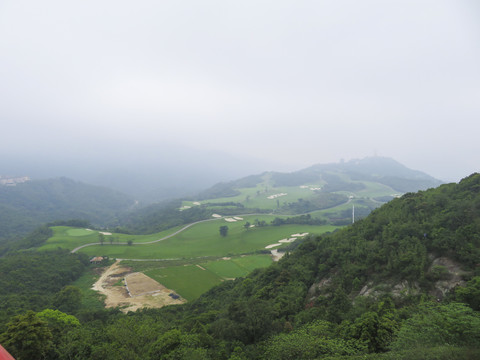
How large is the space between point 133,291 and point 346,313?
50.9m

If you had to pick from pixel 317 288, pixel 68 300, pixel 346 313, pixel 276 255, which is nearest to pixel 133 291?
pixel 68 300

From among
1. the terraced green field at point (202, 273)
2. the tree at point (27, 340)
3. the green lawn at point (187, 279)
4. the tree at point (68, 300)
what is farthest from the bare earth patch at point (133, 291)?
the tree at point (27, 340)

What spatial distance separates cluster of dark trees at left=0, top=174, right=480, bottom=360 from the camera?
1573 cm

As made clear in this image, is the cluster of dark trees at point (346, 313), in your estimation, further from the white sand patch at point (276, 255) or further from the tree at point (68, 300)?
the white sand patch at point (276, 255)

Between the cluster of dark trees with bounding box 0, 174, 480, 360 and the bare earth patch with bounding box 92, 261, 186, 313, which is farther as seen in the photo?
the bare earth patch with bounding box 92, 261, 186, 313

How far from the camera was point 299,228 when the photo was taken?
109 m

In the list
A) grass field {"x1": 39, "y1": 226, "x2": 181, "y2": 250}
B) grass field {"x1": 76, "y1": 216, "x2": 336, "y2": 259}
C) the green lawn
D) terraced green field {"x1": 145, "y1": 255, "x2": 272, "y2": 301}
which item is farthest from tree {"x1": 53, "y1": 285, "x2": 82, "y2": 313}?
grass field {"x1": 39, "y1": 226, "x2": 181, "y2": 250}

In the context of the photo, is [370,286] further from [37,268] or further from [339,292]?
[37,268]

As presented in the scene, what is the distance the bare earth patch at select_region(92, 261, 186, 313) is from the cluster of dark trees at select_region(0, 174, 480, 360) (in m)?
12.0

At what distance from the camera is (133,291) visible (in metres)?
57.2

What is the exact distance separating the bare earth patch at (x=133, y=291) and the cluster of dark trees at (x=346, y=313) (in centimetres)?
1203

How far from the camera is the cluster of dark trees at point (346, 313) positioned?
15.7 meters

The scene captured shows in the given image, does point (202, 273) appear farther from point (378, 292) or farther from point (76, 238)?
point (76, 238)

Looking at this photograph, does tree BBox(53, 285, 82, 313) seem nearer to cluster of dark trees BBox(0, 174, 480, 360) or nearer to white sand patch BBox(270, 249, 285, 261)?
cluster of dark trees BBox(0, 174, 480, 360)
